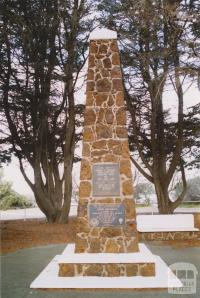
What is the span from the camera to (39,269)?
834cm

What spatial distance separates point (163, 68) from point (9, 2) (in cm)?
702

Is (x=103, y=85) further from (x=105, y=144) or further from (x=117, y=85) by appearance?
(x=105, y=144)

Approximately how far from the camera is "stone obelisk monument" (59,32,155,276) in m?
7.90

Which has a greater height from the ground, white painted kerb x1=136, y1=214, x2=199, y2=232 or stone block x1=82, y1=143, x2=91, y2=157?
stone block x1=82, y1=143, x2=91, y2=157

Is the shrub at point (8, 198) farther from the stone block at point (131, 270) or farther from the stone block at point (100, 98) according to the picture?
the stone block at point (131, 270)

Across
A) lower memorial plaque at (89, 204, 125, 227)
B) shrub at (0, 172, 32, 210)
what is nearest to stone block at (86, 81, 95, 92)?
lower memorial plaque at (89, 204, 125, 227)

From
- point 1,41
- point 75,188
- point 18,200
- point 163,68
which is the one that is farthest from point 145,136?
point 75,188

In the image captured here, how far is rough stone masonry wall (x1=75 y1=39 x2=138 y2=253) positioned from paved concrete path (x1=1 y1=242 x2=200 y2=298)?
4.46ft

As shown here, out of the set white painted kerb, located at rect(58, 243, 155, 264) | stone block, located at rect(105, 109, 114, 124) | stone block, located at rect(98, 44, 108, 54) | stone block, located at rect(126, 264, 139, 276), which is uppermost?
stone block, located at rect(98, 44, 108, 54)

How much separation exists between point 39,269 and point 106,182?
244 cm

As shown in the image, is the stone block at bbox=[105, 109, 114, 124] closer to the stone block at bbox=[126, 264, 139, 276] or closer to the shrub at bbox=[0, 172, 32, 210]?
the stone block at bbox=[126, 264, 139, 276]

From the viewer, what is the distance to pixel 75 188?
39.4 meters

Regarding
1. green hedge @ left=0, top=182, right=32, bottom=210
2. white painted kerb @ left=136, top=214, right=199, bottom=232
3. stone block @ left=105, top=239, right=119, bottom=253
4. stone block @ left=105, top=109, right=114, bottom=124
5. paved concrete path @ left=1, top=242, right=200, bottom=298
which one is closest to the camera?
paved concrete path @ left=1, top=242, right=200, bottom=298

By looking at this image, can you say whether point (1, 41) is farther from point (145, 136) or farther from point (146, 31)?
point (145, 136)
